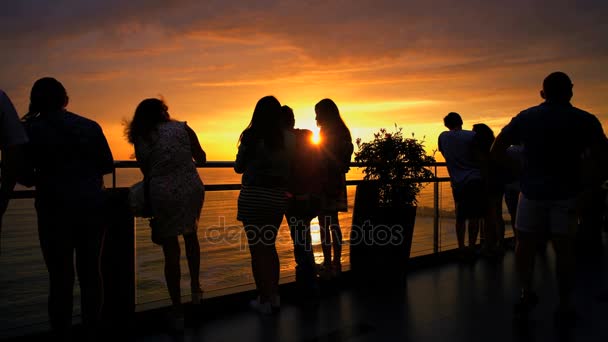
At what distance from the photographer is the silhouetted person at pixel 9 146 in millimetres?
2676

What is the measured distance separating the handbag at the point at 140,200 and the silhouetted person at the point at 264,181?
0.73 metres

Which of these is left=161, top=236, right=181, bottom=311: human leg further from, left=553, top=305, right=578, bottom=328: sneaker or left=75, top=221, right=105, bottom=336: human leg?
left=553, top=305, right=578, bottom=328: sneaker

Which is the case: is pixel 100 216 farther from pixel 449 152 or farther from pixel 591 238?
pixel 591 238

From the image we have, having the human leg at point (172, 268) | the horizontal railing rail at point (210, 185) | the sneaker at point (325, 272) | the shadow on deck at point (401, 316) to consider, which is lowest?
the shadow on deck at point (401, 316)

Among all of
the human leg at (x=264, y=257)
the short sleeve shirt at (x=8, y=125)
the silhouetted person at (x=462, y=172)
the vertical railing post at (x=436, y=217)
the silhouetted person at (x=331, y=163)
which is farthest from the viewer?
the vertical railing post at (x=436, y=217)

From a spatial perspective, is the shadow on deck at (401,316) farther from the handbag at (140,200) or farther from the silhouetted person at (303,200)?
the handbag at (140,200)

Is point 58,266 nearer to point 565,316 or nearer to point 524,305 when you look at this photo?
point 524,305

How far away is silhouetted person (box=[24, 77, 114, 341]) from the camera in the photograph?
320 centimetres

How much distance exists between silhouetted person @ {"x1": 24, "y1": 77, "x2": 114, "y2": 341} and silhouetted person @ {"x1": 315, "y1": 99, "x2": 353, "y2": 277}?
7.04 ft

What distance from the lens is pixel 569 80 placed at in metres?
4.02

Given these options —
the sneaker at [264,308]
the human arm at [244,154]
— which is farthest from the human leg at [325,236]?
the human arm at [244,154]

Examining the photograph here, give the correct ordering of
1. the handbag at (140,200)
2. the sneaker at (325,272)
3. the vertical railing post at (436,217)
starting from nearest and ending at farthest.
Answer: the handbag at (140,200) → the sneaker at (325,272) → the vertical railing post at (436,217)

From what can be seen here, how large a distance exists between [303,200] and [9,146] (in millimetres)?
2419

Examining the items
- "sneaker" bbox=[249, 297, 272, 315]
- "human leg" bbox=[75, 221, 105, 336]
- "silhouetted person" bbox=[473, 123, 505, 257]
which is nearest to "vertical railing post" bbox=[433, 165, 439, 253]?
"silhouetted person" bbox=[473, 123, 505, 257]
